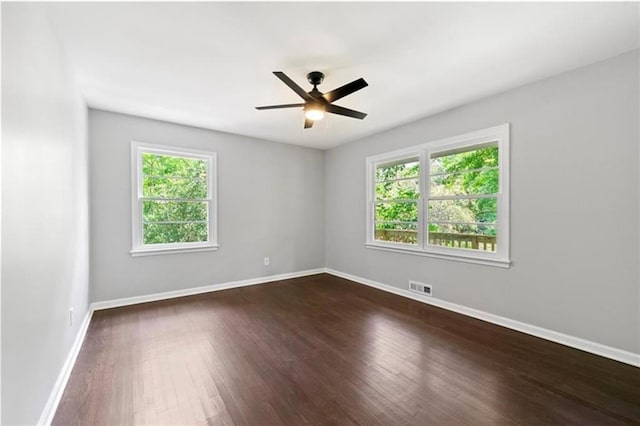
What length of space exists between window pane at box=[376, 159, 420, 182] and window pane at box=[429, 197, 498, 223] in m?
0.58

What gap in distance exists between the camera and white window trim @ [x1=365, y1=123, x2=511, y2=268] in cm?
311

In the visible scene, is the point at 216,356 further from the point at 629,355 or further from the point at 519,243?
the point at 629,355

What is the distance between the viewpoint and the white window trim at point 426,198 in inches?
122

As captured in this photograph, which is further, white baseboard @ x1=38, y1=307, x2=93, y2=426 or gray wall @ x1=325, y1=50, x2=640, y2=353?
gray wall @ x1=325, y1=50, x2=640, y2=353

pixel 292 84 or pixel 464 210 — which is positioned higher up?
pixel 292 84

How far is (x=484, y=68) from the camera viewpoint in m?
2.63

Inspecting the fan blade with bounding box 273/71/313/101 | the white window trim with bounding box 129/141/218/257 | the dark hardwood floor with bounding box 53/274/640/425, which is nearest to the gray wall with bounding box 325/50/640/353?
the dark hardwood floor with bounding box 53/274/640/425

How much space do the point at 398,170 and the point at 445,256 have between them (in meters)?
1.54

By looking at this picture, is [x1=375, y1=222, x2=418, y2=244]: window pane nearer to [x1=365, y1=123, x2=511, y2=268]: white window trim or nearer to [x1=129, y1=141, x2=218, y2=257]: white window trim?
[x1=365, y1=123, x2=511, y2=268]: white window trim

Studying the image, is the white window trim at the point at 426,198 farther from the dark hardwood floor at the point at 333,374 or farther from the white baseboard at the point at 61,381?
the white baseboard at the point at 61,381

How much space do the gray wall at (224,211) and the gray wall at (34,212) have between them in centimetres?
134

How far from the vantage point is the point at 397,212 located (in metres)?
4.46

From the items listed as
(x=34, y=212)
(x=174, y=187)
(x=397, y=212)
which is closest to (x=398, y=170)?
(x=397, y=212)

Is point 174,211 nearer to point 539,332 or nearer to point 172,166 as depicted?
point 172,166
